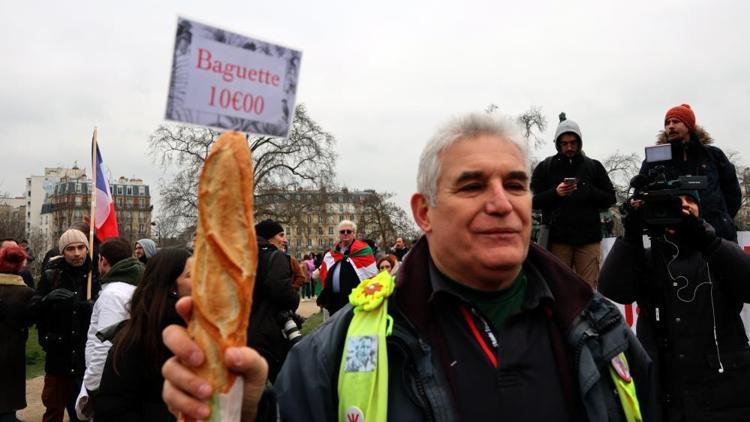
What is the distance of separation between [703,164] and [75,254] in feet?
19.8

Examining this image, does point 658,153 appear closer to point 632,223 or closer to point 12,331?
point 632,223

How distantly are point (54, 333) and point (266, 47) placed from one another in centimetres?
576

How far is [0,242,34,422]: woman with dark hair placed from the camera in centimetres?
569

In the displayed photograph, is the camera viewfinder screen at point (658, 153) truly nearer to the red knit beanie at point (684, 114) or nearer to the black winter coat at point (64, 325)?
the red knit beanie at point (684, 114)

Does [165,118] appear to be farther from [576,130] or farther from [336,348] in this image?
[576,130]

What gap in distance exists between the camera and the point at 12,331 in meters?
5.81

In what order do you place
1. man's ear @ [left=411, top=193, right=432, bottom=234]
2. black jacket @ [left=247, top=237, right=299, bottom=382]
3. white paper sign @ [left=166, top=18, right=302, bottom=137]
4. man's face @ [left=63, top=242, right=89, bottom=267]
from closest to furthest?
1. white paper sign @ [left=166, top=18, right=302, bottom=137]
2. man's ear @ [left=411, top=193, right=432, bottom=234]
3. black jacket @ [left=247, top=237, right=299, bottom=382]
4. man's face @ [left=63, top=242, right=89, bottom=267]

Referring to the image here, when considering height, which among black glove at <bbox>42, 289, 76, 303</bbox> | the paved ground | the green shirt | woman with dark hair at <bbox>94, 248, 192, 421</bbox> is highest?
the green shirt

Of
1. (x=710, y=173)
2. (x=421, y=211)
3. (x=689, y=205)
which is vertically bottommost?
(x=421, y=211)

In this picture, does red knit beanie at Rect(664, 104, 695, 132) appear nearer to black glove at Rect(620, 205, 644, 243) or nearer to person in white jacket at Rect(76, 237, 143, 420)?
black glove at Rect(620, 205, 644, 243)

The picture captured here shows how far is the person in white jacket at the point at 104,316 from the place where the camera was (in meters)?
4.29

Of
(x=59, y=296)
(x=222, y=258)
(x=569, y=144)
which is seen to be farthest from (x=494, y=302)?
(x=59, y=296)

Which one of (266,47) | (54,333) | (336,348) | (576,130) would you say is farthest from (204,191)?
(54,333)

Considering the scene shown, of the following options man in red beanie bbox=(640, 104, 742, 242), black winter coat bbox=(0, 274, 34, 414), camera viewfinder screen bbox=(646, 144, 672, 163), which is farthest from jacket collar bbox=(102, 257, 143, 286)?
man in red beanie bbox=(640, 104, 742, 242)
